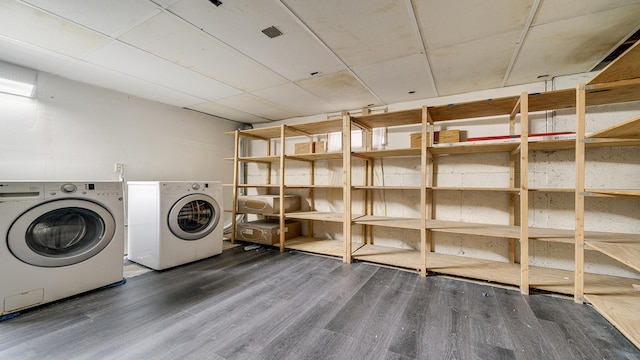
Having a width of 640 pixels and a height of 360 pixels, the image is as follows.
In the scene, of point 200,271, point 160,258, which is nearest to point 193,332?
point 200,271

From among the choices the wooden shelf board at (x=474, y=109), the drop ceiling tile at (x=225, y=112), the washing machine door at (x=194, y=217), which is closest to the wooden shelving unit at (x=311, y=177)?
the drop ceiling tile at (x=225, y=112)

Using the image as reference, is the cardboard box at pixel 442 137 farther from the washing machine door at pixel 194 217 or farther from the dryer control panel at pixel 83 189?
the dryer control panel at pixel 83 189

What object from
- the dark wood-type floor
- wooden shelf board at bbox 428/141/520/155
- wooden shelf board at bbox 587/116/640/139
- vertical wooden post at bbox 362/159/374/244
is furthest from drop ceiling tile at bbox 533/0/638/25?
vertical wooden post at bbox 362/159/374/244

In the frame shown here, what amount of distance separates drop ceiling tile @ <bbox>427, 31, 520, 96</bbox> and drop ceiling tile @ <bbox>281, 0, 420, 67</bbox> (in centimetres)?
34

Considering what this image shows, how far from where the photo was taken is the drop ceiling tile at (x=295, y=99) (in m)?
2.83

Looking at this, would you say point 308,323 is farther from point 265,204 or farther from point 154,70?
point 154,70

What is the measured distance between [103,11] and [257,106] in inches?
77.1

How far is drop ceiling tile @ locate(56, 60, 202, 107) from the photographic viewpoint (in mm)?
2330

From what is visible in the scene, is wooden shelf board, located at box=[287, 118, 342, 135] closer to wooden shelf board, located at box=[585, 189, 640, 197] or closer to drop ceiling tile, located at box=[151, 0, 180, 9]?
drop ceiling tile, located at box=[151, 0, 180, 9]

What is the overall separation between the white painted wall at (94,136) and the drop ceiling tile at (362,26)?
2645mm

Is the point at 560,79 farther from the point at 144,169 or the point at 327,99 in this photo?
the point at 144,169

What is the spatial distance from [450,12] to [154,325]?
2.75 meters

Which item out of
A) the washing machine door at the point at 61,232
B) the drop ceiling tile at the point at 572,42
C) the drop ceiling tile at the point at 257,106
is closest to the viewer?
the drop ceiling tile at the point at 572,42

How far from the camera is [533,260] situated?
99.0 inches
